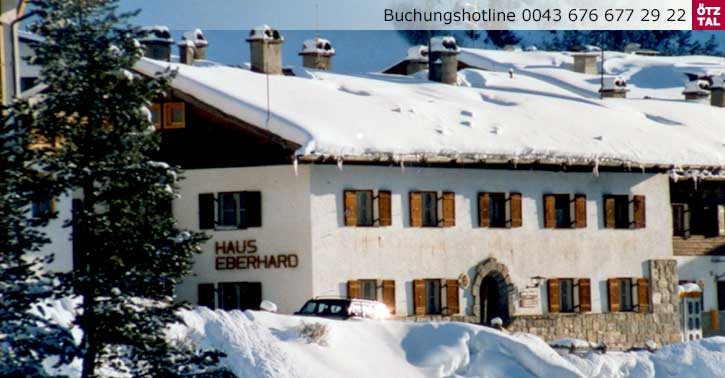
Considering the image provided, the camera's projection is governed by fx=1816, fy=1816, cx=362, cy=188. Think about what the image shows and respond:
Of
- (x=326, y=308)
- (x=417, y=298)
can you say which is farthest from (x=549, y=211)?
(x=326, y=308)

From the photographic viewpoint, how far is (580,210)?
47.5m

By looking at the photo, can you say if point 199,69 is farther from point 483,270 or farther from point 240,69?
point 483,270

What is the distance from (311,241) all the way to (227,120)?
352cm

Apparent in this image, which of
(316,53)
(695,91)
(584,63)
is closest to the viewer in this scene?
(316,53)

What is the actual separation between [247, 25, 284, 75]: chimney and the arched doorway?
7854 mm

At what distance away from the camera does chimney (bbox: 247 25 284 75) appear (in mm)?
47156

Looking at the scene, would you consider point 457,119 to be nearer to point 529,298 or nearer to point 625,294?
point 529,298

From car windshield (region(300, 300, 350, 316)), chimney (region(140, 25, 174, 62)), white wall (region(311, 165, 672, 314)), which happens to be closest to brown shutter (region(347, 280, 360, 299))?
white wall (region(311, 165, 672, 314))

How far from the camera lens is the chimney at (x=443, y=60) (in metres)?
53.5

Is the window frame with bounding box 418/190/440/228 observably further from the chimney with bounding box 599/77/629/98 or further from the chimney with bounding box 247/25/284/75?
the chimney with bounding box 599/77/629/98

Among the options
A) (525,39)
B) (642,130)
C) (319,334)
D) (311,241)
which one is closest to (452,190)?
(311,241)

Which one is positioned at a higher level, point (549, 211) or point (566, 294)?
point (549, 211)

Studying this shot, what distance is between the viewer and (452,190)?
44656 mm

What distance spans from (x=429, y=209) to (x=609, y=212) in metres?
6.46
